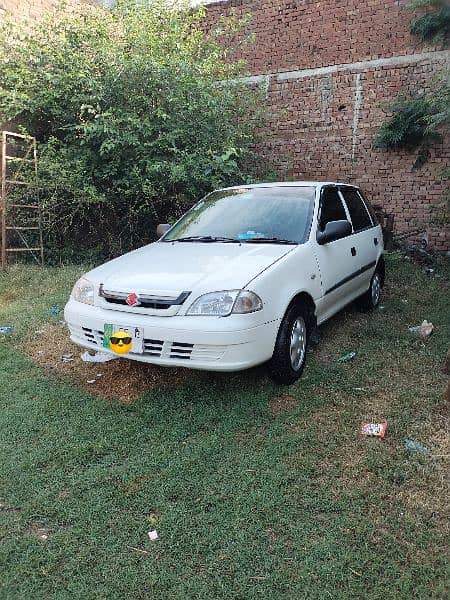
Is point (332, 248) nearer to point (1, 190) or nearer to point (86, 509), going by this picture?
point (86, 509)

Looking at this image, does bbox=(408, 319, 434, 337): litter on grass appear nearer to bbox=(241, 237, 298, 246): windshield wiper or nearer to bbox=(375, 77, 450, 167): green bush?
bbox=(241, 237, 298, 246): windshield wiper

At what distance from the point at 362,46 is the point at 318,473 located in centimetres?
876

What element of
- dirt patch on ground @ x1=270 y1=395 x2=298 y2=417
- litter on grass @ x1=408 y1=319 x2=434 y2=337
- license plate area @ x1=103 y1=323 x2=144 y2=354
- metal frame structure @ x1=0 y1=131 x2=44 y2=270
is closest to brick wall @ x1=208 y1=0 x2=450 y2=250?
litter on grass @ x1=408 y1=319 x2=434 y2=337

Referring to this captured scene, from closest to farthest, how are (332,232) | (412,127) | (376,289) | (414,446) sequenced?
(414,446) → (332,232) → (376,289) → (412,127)

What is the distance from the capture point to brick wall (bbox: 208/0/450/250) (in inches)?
347

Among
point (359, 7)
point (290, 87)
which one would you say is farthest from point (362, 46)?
point (290, 87)

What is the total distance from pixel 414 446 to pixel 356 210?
308cm

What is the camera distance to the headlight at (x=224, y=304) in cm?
319

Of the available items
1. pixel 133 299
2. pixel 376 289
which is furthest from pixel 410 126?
pixel 133 299

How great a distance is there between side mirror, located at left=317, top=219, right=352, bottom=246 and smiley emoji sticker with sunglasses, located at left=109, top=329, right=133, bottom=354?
1832 mm

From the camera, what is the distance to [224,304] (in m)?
3.21

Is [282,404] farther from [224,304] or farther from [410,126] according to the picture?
[410,126]

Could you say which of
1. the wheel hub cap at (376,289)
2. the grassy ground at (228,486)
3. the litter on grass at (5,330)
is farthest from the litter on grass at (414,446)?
the litter on grass at (5,330)

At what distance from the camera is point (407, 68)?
28.7ft
